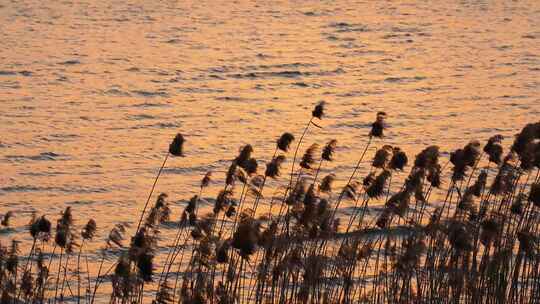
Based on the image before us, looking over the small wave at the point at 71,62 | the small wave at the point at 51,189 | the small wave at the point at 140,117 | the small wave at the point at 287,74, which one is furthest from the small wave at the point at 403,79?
the small wave at the point at 51,189

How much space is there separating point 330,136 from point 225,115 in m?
1.33

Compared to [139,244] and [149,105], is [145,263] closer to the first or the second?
[139,244]

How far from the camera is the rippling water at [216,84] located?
11.2 meters

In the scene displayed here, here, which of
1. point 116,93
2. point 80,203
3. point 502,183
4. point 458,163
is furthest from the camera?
point 116,93

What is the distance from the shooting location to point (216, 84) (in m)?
14.3

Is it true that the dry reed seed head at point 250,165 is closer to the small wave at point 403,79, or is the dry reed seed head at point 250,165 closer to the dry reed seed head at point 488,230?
the dry reed seed head at point 488,230

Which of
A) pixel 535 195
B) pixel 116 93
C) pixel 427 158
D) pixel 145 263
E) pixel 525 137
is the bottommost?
pixel 116 93

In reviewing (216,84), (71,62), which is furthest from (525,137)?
(71,62)

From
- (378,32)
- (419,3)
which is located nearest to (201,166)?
(378,32)

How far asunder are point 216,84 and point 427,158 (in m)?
8.63

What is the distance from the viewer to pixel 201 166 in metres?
11.2

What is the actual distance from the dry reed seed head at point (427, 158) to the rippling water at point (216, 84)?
169 inches

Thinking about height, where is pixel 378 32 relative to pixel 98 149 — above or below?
above

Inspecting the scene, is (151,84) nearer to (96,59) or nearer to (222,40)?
(96,59)
